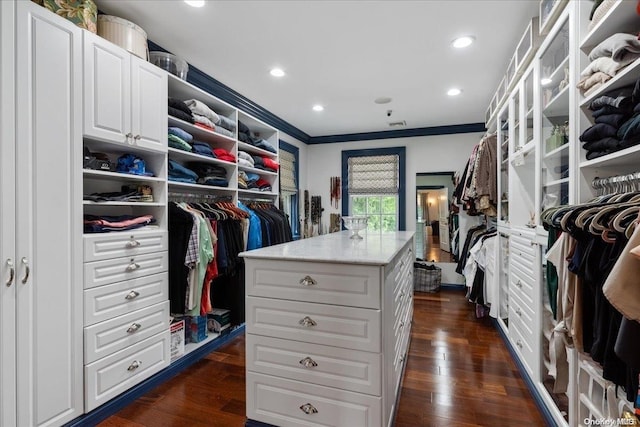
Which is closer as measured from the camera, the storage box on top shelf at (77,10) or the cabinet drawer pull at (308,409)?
the cabinet drawer pull at (308,409)

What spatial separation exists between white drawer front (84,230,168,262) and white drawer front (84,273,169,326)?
0.62ft

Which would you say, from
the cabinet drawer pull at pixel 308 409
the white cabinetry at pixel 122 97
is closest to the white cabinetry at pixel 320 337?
the cabinet drawer pull at pixel 308 409

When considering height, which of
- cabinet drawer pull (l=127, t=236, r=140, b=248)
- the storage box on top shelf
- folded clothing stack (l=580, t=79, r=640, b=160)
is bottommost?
cabinet drawer pull (l=127, t=236, r=140, b=248)

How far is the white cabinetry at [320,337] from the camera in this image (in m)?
1.51

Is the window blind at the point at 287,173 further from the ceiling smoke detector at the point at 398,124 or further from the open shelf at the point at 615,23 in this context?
the open shelf at the point at 615,23

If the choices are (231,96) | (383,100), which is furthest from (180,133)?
(383,100)

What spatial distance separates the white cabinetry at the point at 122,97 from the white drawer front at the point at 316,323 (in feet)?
4.53

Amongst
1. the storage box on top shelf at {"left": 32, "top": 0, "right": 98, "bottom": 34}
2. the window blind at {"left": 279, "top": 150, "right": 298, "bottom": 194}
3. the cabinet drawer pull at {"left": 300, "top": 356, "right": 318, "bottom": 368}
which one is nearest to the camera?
the cabinet drawer pull at {"left": 300, "top": 356, "right": 318, "bottom": 368}

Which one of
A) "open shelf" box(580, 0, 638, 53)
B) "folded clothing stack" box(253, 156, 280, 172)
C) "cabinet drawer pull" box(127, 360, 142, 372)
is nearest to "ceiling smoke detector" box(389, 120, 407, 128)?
"folded clothing stack" box(253, 156, 280, 172)

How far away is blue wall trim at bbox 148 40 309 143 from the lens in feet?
9.66

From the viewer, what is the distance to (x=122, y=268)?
6.63 feet

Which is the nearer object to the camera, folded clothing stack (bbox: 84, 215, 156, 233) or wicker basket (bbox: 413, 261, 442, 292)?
folded clothing stack (bbox: 84, 215, 156, 233)

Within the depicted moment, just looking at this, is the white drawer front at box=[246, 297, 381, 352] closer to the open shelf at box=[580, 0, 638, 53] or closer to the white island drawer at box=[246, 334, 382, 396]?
the white island drawer at box=[246, 334, 382, 396]

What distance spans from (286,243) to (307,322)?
90 cm
